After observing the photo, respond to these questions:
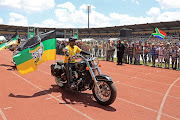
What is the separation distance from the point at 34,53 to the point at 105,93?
2808 mm

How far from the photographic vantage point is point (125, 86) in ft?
21.4

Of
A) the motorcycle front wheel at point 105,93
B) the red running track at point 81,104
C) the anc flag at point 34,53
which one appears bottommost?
the red running track at point 81,104

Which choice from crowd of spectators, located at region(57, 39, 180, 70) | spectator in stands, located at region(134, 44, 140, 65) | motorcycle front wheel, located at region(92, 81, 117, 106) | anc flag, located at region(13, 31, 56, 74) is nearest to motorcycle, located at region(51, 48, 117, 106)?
motorcycle front wheel, located at region(92, 81, 117, 106)

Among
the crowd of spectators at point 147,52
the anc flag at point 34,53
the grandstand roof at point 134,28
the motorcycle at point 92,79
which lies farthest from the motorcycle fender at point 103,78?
the grandstand roof at point 134,28

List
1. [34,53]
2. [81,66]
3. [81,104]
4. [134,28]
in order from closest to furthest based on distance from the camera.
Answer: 1. [81,104]
2. [81,66]
3. [34,53]
4. [134,28]

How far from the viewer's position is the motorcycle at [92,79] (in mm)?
4309

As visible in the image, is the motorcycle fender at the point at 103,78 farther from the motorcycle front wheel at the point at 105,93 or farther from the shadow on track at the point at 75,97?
the shadow on track at the point at 75,97

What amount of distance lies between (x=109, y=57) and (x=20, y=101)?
12.2m

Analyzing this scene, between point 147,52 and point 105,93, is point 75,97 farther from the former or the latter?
point 147,52

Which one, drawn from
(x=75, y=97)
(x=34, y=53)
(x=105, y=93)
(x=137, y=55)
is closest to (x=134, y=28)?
(x=137, y=55)

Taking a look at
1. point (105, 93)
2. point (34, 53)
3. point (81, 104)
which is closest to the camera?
point (105, 93)

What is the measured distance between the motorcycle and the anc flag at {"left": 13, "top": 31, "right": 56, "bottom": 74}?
1.00 metres

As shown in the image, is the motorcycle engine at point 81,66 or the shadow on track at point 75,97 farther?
the motorcycle engine at point 81,66

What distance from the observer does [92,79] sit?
15.1 ft
